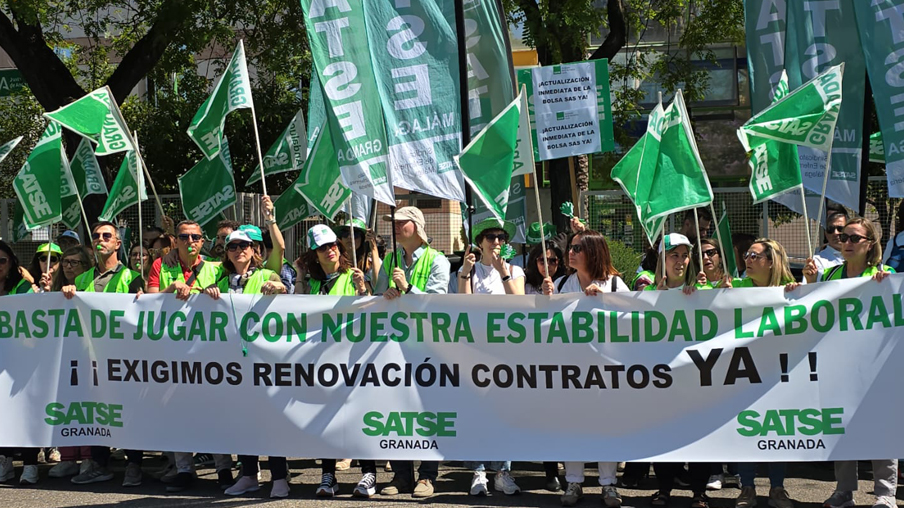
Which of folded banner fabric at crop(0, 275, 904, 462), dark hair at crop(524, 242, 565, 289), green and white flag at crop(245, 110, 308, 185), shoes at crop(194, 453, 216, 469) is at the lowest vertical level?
shoes at crop(194, 453, 216, 469)

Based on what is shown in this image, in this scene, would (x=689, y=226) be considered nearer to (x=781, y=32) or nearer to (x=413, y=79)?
(x=781, y=32)

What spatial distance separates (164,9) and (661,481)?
10.0 m

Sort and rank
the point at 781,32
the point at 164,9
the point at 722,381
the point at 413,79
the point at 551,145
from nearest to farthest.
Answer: the point at 722,381 → the point at 413,79 → the point at 781,32 → the point at 551,145 → the point at 164,9

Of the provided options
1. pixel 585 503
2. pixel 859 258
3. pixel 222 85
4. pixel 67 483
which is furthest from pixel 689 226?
pixel 67 483

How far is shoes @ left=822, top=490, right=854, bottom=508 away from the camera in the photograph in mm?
6273

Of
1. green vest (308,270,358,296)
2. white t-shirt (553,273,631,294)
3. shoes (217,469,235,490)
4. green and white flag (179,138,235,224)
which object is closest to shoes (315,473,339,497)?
shoes (217,469,235,490)

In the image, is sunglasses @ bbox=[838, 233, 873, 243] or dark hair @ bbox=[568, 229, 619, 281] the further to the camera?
dark hair @ bbox=[568, 229, 619, 281]

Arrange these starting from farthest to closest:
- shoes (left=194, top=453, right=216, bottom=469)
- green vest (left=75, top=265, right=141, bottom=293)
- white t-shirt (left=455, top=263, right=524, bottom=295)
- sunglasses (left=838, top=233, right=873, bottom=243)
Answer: shoes (left=194, top=453, right=216, bottom=469), green vest (left=75, top=265, right=141, bottom=293), white t-shirt (left=455, top=263, right=524, bottom=295), sunglasses (left=838, top=233, right=873, bottom=243)

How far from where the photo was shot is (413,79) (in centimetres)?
708

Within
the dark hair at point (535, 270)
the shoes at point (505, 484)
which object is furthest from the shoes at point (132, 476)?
the dark hair at point (535, 270)

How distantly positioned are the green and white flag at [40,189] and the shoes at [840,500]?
565cm

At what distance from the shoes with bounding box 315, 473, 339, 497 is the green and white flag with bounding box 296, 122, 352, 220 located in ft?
5.99

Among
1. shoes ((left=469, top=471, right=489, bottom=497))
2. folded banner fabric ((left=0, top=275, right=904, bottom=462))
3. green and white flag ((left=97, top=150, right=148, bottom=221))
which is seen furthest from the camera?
green and white flag ((left=97, top=150, right=148, bottom=221))

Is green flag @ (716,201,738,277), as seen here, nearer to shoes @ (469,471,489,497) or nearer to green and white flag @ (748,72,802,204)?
green and white flag @ (748,72,802,204)
